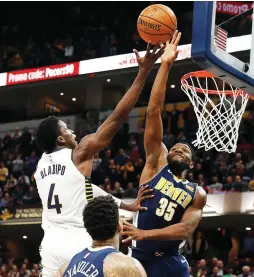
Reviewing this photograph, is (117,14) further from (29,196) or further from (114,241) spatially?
(114,241)

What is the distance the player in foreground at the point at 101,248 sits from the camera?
3.67 meters

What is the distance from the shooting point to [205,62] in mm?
5402

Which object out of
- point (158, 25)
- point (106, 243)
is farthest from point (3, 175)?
point (106, 243)

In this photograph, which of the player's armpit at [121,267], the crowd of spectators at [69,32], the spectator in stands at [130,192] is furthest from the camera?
the crowd of spectators at [69,32]

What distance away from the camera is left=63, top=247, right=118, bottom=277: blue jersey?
3707 mm

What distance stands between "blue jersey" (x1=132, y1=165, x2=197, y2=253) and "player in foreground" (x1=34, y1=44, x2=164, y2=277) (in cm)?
47

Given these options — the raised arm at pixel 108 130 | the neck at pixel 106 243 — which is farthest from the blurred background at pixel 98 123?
the neck at pixel 106 243

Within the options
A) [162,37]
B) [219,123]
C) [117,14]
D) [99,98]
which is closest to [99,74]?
[99,98]

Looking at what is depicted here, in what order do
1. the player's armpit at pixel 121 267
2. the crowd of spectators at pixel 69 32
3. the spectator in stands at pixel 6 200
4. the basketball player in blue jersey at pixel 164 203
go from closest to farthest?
the player's armpit at pixel 121 267
the basketball player in blue jersey at pixel 164 203
the spectator in stands at pixel 6 200
the crowd of spectators at pixel 69 32

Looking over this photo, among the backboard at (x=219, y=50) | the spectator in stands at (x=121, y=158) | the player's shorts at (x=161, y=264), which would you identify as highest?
the backboard at (x=219, y=50)

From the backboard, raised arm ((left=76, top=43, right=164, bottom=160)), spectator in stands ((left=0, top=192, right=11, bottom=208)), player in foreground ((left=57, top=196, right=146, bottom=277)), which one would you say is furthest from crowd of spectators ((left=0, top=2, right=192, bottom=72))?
player in foreground ((left=57, top=196, right=146, bottom=277))

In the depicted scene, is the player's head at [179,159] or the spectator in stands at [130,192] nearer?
the player's head at [179,159]

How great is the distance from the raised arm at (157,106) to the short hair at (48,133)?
748mm

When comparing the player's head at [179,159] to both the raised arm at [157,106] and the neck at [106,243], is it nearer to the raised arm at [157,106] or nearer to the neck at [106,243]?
the raised arm at [157,106]
